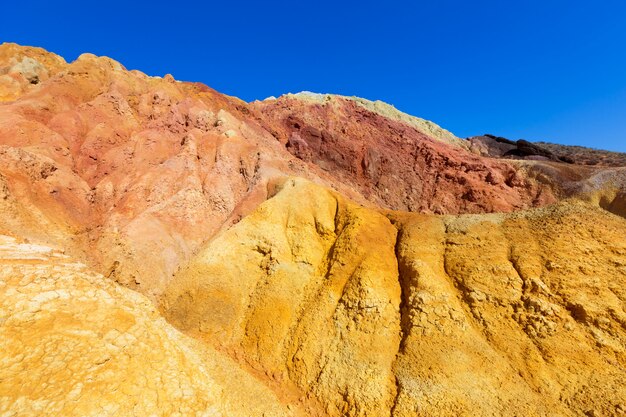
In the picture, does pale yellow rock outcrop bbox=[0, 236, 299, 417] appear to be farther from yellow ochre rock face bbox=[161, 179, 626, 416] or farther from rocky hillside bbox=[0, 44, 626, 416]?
yellow ochre rock face bbox=[161, 179, 626, 416]

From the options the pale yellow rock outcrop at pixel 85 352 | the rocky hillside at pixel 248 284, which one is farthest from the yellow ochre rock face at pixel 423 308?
the pale yellow rock outcrop at pixel 85 352

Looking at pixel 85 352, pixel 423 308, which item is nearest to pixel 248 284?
pixel 423 308

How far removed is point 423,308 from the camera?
13.8 metres

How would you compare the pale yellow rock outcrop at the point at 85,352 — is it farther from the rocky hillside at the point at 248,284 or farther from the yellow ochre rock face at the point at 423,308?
the yellow ochre rock face at the point at 423,308

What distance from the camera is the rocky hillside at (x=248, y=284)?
29.0 feet

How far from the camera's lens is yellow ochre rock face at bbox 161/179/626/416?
441 inches

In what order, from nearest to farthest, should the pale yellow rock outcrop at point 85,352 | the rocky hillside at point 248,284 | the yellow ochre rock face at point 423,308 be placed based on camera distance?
the pale yellow rock outcrop at point 85,352
the rocky hillside at point 248,284
the yellow ochre rock face at point 423,308

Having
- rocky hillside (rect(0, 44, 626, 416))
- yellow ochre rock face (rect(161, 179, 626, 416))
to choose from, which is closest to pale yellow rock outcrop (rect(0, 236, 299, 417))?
rocky hillside (rect(0, 44, 626, 416))

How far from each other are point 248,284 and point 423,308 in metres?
8.73

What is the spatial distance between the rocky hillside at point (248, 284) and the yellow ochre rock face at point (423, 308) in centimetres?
7

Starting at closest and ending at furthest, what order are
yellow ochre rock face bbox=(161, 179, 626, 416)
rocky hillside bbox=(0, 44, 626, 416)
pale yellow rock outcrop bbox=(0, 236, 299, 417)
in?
pale yellow rock outcrop bbox=(0, 236, 299, 417) < rocky hillside bbox=(0, 44, 626, 416) < yellow ochre rock face bbox=(161, 179, 626, 416)

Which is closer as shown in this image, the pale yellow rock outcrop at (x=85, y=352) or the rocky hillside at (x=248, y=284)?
the pale yellow rock outcrop at (x=85, y=352)

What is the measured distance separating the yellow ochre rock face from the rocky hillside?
0.22 feet

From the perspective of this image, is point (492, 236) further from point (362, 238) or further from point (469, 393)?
point (469, 393)
